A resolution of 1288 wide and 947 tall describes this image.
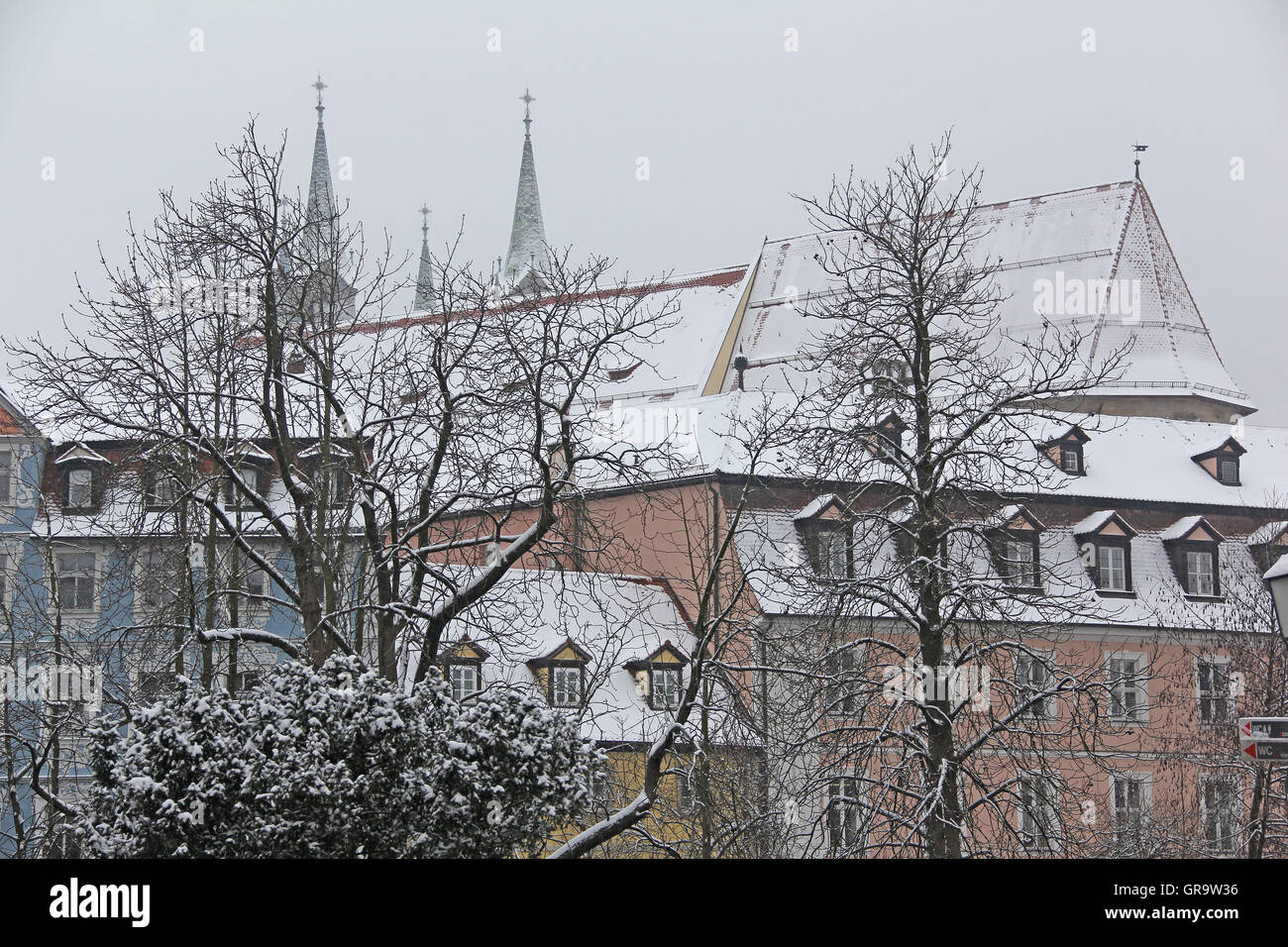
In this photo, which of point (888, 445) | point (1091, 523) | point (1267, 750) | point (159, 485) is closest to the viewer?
point (1267, 750)

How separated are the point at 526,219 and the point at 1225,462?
49.4 m

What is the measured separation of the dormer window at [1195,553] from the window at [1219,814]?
968cm

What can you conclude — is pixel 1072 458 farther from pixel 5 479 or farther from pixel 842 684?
pixel 5 479

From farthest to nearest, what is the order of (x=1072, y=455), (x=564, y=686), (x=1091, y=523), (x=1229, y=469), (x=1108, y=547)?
(x=1229, y=469), (x=1072, y=455), (x=1108, y=547), (x=1091, y=523), (x=564, y=686)

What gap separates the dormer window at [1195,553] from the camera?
34969 mm

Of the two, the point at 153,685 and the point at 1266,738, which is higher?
the point at 153,685

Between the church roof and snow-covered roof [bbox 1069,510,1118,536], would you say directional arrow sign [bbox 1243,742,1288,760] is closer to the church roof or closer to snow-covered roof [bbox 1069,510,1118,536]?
snow-covered roof [bbox 1069,510,1118,536]

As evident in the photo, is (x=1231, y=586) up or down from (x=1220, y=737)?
up

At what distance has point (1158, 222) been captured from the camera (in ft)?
166

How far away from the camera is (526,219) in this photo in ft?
265
